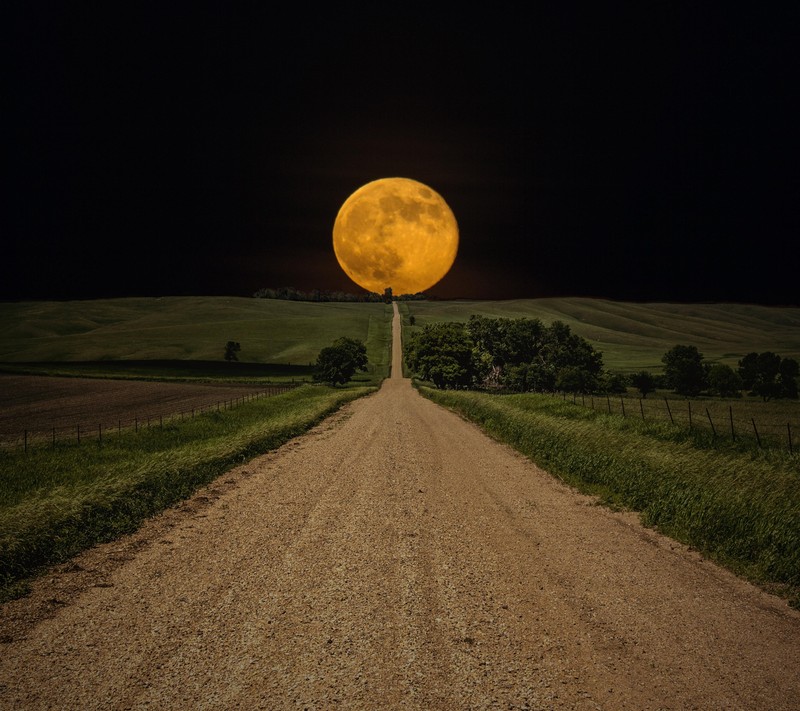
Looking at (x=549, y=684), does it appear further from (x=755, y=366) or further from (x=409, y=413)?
(x=755, y=366)

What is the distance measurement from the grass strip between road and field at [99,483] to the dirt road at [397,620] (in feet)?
2.90

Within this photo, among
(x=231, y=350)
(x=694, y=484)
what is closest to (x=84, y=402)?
(x=694, y=484)

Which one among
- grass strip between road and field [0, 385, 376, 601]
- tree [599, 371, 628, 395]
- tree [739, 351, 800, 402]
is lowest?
tree [599, 371, 628, 395]

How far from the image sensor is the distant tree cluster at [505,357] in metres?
89.2

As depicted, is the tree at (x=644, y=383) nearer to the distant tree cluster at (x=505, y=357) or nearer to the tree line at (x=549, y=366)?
the tree line at (x=549, y=366)

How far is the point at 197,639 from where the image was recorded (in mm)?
7734

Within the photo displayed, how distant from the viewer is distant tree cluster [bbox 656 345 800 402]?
78125 millimetres

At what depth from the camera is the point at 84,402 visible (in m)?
54.8

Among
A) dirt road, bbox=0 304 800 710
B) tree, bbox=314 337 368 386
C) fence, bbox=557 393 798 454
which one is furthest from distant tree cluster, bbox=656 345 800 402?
dirt road, bbox=0 304 800 710

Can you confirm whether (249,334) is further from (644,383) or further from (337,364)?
(644,383)

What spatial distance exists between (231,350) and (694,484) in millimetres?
116154

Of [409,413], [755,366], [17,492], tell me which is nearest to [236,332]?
[409,413]

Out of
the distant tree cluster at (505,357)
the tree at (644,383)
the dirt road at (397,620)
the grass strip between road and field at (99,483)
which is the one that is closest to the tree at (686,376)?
the tree at (644,383)

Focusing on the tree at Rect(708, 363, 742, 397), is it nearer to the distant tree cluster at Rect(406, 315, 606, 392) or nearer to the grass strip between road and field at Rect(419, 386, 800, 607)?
the distant tree cluster at Rect(406, 315, 606, 392)
